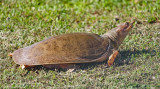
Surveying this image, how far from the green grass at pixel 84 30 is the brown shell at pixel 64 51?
20cm

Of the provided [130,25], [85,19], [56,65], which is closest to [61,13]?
[85,19]

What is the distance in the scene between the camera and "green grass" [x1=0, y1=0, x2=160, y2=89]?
4270 mm

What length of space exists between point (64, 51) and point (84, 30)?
1.82 metres

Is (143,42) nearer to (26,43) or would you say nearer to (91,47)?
(91,47)

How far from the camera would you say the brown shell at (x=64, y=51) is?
14.4 feet

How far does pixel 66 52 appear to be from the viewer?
446 centimetres

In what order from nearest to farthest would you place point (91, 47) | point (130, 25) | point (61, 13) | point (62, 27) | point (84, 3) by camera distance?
point (91, 47) → point (130, 25) → point (62, 27) → point (61, 13) → point (84, 3)

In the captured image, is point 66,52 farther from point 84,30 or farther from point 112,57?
point 84,30

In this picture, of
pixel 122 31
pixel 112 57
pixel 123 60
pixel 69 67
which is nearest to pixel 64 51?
pixel 69 67

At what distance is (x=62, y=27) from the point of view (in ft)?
20.6

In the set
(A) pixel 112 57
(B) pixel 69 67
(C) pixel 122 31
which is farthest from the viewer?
(C) pixel 122 31

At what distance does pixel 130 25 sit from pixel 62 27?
1.54 m

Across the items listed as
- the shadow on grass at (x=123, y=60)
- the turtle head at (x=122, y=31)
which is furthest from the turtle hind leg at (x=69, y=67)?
the turtle head at (x=122, y=31)

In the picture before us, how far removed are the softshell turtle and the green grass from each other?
0.51 feet
